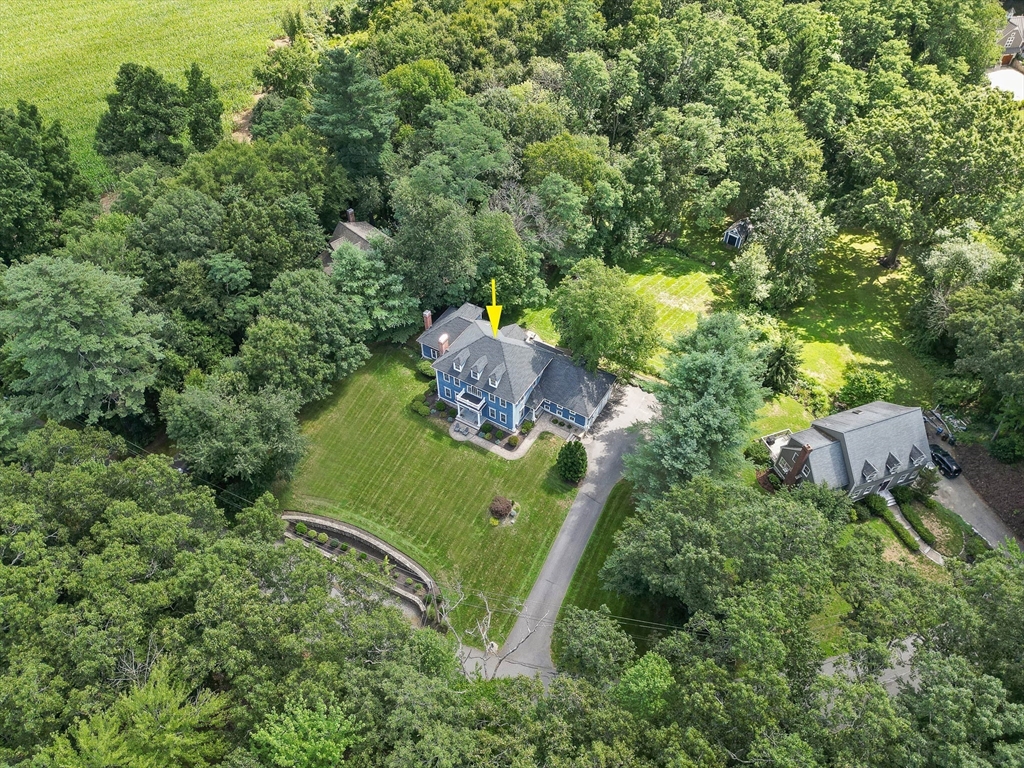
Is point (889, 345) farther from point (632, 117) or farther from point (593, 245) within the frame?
point (632, 117)

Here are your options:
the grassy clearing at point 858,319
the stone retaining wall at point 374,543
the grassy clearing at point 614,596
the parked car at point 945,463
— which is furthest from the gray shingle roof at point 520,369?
the parked car at point 945,463

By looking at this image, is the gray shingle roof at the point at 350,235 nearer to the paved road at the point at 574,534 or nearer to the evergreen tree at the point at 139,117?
the evergreen tree at the point at 139,117

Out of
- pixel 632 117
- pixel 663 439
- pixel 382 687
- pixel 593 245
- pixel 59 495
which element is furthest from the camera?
pixel 632 117

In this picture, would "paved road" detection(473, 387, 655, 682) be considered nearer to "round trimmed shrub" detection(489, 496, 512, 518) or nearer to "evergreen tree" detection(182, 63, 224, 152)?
"round trimmed shrub" detection(489, 496, 512, 518)

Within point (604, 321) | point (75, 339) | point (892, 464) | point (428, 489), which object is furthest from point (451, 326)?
point (892, 464)

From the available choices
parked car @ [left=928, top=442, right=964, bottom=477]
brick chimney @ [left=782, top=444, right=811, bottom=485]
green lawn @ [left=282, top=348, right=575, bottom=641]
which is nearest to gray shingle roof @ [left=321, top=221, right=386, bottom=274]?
green lawn @ [left=282, top=348, right=575, bottom=641]

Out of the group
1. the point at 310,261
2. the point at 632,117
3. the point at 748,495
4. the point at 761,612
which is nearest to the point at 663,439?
the point at 748,495

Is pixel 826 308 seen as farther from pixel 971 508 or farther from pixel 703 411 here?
pixel 703 411
